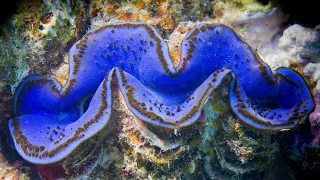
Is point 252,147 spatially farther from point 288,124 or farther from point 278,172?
point 278,172

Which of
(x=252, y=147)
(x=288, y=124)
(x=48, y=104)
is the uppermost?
(x=48, y=104)

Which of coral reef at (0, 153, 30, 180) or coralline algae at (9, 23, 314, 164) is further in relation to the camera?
coral reef at (0, 153, 30, 180)

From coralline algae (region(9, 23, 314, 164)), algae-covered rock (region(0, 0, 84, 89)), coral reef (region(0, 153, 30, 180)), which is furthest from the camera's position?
coral reef (region(0, 153, 30, 180))

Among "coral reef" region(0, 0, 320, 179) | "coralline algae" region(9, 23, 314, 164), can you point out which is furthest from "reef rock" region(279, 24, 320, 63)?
"coralline algae" region(9, 23, 314, 164)

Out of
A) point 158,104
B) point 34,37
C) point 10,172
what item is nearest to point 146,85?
point 158,104

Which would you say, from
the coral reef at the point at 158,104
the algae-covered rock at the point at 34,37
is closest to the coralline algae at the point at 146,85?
the coral reef at the point at 158,104

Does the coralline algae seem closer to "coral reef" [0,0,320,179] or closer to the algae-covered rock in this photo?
"coral reef" [0,0,320,179]

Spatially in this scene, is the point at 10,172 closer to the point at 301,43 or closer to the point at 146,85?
the point at 146,85

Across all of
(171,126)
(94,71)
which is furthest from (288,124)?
(94,71)

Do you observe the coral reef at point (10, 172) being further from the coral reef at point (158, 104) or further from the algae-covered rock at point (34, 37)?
the algae-covered rock at point (34, 37)
